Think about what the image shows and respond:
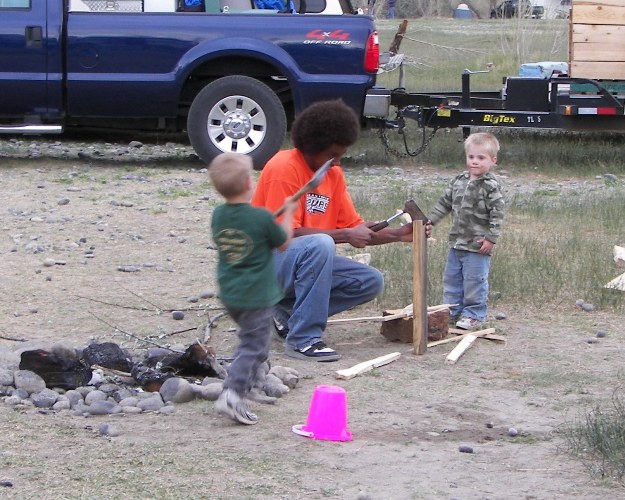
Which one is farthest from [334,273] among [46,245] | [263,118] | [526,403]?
[263,118]

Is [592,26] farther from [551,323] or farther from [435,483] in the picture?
[435,483]

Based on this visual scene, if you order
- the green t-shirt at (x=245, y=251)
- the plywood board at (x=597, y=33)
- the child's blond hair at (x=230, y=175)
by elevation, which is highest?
the plywood board at (x=597, y=33)

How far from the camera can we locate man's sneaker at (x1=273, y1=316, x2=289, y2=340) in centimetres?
642

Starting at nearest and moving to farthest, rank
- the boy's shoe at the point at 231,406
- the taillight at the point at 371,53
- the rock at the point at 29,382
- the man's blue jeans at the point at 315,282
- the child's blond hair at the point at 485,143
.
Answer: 1. the boy's shoe at the point at 231,406
2. the rock at the point at 29,382
3. the man's blue jeans at the point at 315,282
4. the child's blond hair at the point at 485,143
5. the taillight at the point at 371,53

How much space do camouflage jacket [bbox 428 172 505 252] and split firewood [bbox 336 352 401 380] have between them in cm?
95

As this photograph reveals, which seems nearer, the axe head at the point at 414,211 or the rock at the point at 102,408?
the rock at the point at 102,408

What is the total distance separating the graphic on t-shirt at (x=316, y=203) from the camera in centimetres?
615

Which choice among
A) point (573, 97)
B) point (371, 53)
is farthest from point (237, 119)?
point (573, 97)

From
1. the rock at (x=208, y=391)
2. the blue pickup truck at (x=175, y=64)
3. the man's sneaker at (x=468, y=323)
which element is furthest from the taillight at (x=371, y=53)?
the rock at (x=208, y=391)

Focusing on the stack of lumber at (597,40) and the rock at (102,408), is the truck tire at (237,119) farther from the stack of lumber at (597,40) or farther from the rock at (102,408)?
the rock at (102,408)

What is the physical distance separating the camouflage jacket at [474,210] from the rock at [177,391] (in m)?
1.98

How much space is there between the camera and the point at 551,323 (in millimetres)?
6914

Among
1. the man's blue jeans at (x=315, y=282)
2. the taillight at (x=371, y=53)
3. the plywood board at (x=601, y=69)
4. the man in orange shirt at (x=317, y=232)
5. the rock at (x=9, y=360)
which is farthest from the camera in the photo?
the plywood board at (x=601, y=69)

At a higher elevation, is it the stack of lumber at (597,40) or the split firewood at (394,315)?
the stack of lumber at (597,40)
